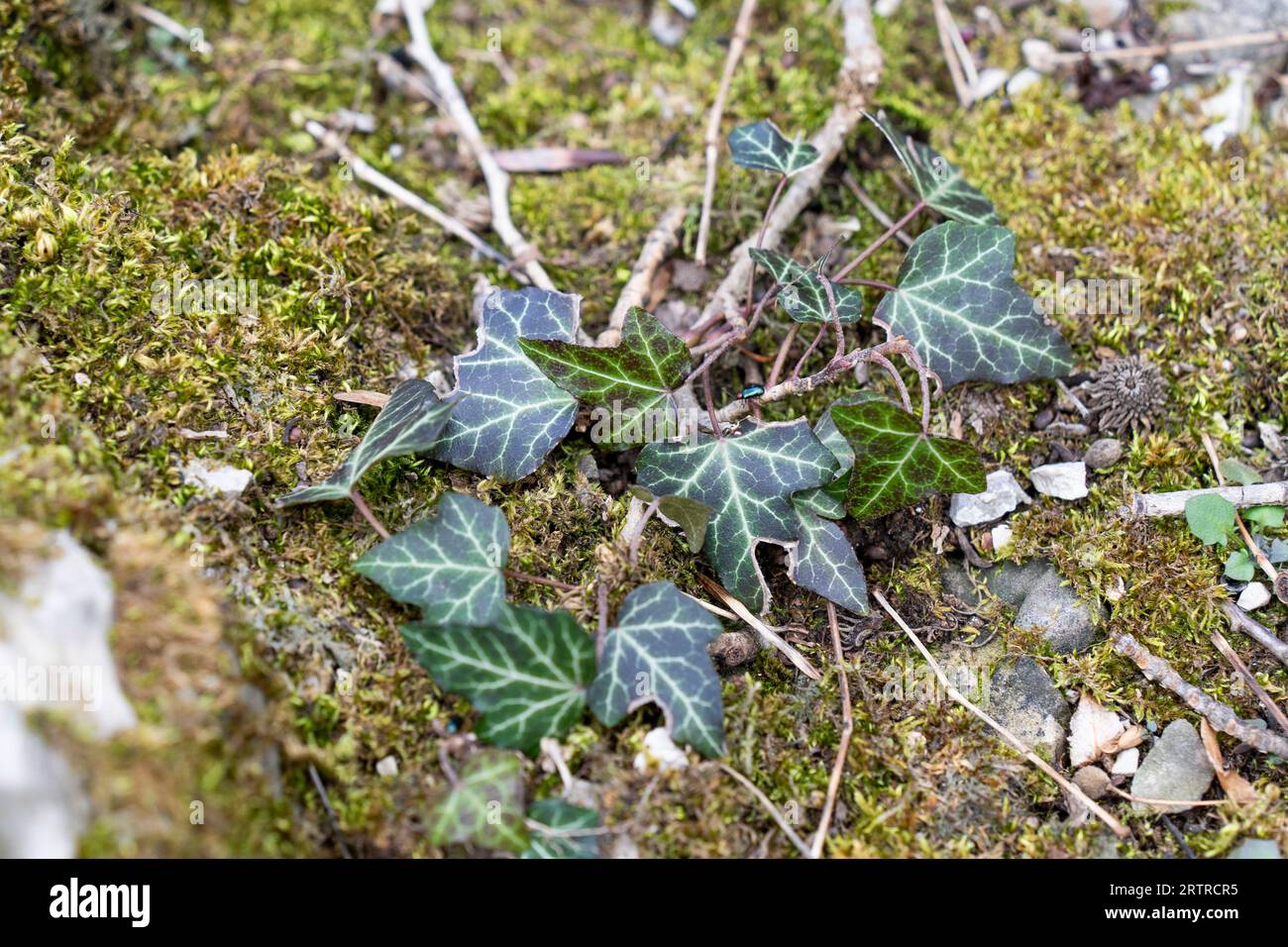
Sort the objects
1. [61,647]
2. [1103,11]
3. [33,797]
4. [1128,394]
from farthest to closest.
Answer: [1103,11] → [1128,394] → [61,647] → [33,797]

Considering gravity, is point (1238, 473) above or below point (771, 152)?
below

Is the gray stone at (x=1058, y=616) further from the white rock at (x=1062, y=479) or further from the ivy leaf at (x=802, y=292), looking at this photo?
the ivy leaf at (x=802, y=292)

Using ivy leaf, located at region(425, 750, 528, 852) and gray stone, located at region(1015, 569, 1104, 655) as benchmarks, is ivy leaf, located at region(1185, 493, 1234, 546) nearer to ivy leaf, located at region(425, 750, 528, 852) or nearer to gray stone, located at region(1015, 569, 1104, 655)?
gray stone, located at region(1015, 569, 1104, 655)

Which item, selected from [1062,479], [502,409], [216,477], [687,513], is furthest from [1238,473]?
[216,477]

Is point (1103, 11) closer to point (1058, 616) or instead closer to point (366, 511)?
point (1058, 616)

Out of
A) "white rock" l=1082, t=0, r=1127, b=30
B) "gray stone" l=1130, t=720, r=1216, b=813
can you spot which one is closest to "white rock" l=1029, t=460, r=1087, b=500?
"gray stone" l=1130, t=720, r=1216, b=813

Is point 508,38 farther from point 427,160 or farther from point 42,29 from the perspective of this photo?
point 42,29

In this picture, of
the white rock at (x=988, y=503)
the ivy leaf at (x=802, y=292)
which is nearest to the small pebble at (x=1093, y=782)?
the white rock at (x=988, y=503)
